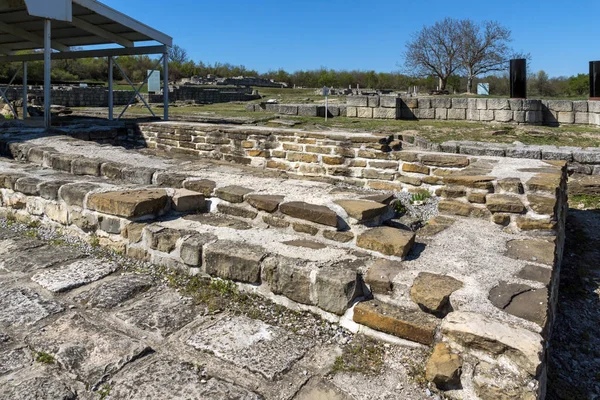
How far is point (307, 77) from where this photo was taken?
4728 centimetres

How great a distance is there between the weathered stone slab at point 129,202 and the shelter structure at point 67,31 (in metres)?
5.65

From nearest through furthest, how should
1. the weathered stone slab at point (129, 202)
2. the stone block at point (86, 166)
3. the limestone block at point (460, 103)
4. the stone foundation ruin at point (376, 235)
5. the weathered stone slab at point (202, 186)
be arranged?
the stone foundation ruin at point (376, 235) < the weathered stone slab at point (129, 202) < the weathered stone slab at point (202, 186) < the stone block at point (86, 166) < the limestone block at point (460, 103)

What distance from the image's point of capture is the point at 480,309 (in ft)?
7.25

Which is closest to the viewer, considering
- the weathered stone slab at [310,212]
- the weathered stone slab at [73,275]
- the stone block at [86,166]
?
the weathered stone slab at [73,275]

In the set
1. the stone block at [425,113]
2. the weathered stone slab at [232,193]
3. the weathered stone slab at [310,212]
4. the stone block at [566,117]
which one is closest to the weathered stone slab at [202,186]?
the weathered stone slab at [232,193]

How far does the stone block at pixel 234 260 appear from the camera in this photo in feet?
9.08

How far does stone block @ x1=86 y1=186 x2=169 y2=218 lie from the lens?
3434 mm

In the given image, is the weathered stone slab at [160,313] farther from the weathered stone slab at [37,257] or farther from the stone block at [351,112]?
the stone block at [351,112]

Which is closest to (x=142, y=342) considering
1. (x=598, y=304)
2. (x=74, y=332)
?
(x=74, y=332)

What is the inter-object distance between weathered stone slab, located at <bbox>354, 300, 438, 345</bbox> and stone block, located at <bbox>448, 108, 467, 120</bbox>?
533 inches

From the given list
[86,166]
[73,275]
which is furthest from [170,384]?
[86,166]

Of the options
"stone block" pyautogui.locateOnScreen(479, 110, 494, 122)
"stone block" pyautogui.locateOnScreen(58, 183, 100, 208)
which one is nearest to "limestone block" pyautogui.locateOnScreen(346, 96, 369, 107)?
"stone block" pyautogui.locateOnScreen(479, 110, 494, 122)

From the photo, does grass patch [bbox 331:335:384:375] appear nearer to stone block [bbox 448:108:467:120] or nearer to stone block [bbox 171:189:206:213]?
stone block [bbox 171:189:206:213]

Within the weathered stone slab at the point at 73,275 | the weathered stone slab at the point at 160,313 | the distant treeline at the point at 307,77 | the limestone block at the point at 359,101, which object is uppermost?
the distant treeline at the point at 307,77
